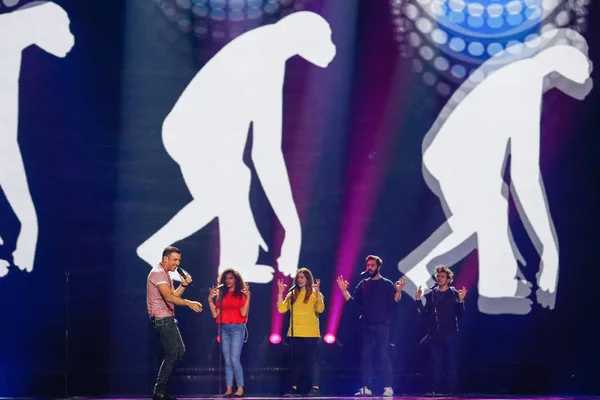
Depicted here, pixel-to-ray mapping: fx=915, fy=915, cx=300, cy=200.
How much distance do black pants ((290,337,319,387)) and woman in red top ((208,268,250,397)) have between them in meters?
0.65

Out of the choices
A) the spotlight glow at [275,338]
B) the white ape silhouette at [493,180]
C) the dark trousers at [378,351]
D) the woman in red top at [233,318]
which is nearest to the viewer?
the woman in red top at [233,318]

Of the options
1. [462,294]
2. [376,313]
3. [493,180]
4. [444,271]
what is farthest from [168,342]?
[493,180]

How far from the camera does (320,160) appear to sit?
39.1 ft

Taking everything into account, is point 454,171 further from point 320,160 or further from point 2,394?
point 2,394

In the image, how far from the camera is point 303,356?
432 inches

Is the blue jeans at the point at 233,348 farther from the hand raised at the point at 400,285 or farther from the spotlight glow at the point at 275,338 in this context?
the hand raised at the point at 400,285

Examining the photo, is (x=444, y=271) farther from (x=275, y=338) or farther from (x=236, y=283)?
(x=236, y=283)

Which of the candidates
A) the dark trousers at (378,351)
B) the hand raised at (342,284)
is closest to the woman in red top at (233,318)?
the hand raised at (342,284)

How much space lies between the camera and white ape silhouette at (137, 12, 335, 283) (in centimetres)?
1170

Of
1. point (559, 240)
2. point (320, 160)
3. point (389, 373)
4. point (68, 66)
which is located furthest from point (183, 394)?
point (559, 240)

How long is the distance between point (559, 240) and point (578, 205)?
1.80 feet

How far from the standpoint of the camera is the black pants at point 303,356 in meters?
11.0

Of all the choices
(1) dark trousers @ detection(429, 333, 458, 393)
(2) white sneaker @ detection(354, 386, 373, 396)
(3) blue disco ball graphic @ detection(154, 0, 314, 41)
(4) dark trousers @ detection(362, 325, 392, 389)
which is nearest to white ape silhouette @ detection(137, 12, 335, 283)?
(3) blue disco ball graphic @ detection(154, 0, 314, 41)

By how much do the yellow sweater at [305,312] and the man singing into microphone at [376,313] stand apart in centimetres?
38
